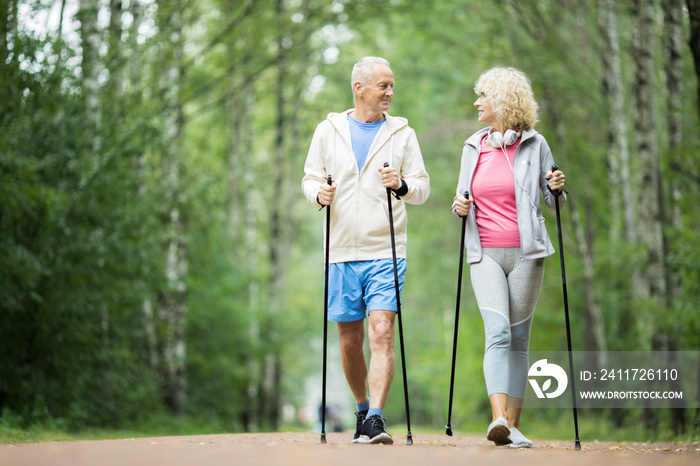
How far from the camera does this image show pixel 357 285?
548cm

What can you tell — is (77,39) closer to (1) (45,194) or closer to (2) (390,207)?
(1) (45,194)

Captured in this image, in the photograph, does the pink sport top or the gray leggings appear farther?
the pink sport top

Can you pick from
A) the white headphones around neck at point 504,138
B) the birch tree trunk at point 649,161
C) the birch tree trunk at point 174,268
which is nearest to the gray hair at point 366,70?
the white headphones around neck at point 504,138

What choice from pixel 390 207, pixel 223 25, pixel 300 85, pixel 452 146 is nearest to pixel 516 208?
pixel 390 207

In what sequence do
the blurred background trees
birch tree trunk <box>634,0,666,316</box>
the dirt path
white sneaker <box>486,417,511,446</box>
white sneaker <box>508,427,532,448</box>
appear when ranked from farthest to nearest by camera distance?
birch tree trunk <box>634,0,666,316</box>, the blurred background trees, white sneaker <box>508,427,532,448</box>, white sneaker <box>486,417,511,446</box>, the dirt path

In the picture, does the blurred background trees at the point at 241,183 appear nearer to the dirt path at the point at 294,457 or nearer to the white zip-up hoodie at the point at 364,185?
the white zip-up hoodie at the point at 364,185

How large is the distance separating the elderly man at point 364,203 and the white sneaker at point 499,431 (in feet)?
2.43

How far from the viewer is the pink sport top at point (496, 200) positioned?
5277 mm

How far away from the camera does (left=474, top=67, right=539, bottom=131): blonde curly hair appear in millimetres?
5402

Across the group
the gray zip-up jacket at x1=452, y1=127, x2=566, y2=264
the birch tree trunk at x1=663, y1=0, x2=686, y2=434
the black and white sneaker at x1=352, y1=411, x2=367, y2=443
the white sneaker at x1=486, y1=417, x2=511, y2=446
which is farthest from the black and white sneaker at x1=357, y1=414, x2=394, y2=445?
the birch tree trunk at x1=663, y1=0, x2=686, y2=434

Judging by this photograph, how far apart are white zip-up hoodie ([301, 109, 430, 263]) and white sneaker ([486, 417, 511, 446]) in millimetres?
1270

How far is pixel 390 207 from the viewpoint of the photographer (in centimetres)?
539

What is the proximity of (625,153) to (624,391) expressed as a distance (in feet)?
13.6

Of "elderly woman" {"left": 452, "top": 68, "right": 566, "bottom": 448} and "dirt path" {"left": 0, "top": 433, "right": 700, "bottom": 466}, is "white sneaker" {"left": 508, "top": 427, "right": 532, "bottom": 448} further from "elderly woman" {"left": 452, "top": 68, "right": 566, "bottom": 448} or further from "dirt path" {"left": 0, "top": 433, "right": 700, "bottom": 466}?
"dirt path" {"left": 0, "top": 433, "right": 700, "bottom": 466}
